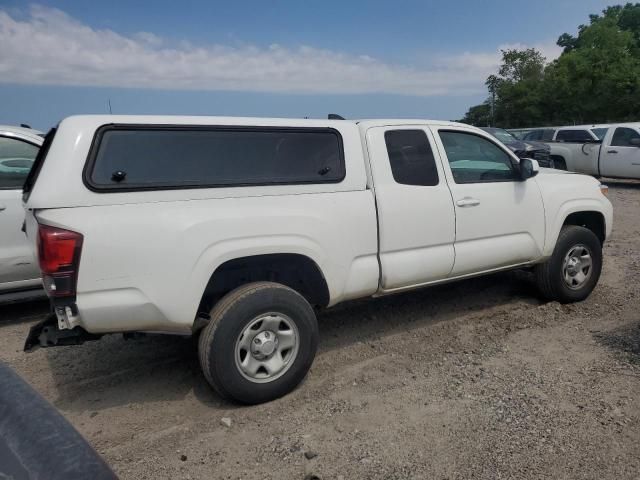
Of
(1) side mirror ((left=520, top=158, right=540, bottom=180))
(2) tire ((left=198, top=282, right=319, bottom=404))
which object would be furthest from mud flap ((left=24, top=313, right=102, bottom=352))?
(1) side mirror ((left=520, top=158, right=540, bottom=180))

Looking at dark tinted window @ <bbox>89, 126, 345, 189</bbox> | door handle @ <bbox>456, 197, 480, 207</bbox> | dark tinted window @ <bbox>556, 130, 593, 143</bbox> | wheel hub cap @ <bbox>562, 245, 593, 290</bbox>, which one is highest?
dark tinted window @ <bbox>89, 126, 345, 189</bbox>

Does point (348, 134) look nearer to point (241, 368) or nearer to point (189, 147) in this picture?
point (189, 147)

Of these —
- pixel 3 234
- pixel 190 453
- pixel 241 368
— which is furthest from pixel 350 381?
pixel 3 234

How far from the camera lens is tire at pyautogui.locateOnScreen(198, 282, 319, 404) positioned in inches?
122

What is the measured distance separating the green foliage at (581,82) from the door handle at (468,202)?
1264 inches

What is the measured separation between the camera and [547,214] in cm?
469

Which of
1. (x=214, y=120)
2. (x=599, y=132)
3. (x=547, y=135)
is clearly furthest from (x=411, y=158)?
(x=547, y=135)

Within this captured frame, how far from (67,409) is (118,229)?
1.43 meters

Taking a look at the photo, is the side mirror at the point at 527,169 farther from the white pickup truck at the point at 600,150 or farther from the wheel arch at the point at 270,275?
the white pickup truck at the point at 600,150

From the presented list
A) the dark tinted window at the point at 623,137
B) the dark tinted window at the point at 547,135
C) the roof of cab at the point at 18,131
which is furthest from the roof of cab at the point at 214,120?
the dark tinted window at the point at 547,135

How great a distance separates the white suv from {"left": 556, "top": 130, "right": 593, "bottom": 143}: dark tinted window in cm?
1445

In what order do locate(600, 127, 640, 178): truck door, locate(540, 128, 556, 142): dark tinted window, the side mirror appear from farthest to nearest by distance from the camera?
locate(540, 128, 556, 142): dark tinted window → locate(600, 127, 640, 178): truck door → the side mirror

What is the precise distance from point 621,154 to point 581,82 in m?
24.0

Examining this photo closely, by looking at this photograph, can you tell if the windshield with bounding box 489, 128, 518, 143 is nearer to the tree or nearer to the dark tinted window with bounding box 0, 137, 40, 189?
the dark tinted window with bounding box 0, 137, 40, 189
